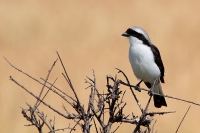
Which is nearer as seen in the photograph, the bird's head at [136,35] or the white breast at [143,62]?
the white breast at [143,62]

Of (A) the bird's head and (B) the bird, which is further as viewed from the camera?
(A) the bird's head

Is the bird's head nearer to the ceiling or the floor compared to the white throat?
nearer to the ceiling

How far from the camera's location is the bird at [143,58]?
6312 millimetres

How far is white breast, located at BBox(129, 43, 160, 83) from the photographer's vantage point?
6301 millimetres

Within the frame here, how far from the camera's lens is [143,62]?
634cm

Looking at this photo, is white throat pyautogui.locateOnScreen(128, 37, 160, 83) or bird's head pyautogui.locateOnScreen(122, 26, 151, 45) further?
bird's head pyautogui.locateOnScreen(122, 26, 151, 45)

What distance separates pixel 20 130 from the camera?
11.0 m

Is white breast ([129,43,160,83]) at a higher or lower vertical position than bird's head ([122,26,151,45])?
lower

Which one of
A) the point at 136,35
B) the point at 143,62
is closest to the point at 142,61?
the point at 143,62

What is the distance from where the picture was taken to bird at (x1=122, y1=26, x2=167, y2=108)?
20.7 ft

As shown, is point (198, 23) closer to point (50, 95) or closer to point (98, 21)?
A: point (98, 21)

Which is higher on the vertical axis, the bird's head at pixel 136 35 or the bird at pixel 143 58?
the bird's head at pixel 136 35

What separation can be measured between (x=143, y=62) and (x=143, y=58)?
4 centimetres

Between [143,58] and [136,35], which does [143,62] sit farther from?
[136,35]
